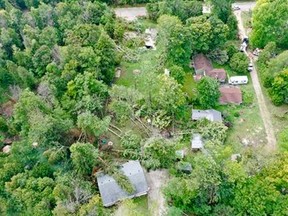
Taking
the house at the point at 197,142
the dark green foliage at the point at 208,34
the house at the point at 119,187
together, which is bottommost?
the house at the point at 119,187

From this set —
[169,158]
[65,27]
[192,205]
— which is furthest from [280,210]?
[65,27]

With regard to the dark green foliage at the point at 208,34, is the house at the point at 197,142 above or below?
below

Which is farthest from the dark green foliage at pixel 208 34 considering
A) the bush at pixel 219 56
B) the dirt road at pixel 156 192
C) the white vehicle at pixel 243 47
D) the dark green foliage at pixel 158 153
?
Answer: the dirt road at pixel 156 192

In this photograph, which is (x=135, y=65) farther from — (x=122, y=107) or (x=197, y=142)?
(x=197, y=142)

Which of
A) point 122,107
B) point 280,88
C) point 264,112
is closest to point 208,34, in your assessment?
point 280,88

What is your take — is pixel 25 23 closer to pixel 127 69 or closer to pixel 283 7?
pixel 127 69

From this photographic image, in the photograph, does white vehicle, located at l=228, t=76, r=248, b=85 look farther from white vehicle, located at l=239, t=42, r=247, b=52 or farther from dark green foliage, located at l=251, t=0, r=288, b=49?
dark green foliage, located at l=251, t=0, r=288, b=49

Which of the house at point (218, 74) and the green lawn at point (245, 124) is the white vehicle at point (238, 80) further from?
the green lawn at point (245, 124)
